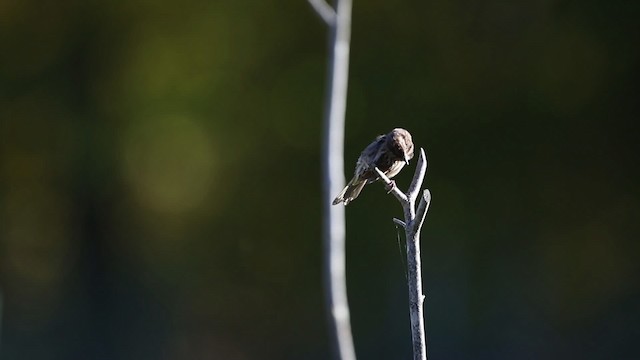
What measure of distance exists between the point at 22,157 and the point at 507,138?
178 centimetres

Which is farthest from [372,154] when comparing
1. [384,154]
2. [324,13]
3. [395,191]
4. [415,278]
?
[324,13]

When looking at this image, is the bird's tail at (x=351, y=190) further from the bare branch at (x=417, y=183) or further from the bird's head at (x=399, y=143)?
the bare branch at (x=417, y=183)

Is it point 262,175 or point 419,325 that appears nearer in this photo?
point 419,325

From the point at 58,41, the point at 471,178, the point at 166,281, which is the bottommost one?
the point at 166,281

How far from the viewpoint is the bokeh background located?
12.0ft

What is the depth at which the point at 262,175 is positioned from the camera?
12.6 feet

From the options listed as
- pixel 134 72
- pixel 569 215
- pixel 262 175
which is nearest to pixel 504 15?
pixel 569 215

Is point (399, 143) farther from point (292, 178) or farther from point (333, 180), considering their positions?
point (292, 178)

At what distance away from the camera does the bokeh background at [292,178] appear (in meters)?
3.67

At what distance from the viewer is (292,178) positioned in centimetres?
381

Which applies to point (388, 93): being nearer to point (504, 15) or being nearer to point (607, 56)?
point (504, 15)

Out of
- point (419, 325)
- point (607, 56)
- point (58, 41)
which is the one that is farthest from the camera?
point (58, 41)

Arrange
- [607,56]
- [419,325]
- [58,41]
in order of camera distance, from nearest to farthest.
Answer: [419,325] < [607,56] < [58,41]

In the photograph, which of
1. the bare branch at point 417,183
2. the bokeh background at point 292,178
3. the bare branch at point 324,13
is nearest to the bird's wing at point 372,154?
the bare branch at point 417,183
